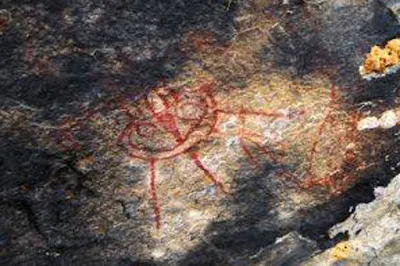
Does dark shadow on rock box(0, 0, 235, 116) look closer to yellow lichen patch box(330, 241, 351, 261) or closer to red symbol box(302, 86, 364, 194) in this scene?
red symbol box(302, 86, 364, 194)

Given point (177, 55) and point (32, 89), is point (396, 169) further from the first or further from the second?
point (32, 89)

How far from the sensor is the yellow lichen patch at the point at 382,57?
239 cm

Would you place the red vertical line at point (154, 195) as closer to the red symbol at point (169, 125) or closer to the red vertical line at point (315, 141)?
the red symbol at point (169, 125)

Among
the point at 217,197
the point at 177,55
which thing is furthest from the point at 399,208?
the point at 177,55

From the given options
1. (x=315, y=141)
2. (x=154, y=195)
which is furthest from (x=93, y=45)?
(x=315, y=141)

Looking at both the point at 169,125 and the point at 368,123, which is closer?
the point at 169,125

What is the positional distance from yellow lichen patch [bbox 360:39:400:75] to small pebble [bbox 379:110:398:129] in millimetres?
219

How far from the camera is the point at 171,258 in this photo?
99.2 inches

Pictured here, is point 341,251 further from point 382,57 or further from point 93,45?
point 93,45

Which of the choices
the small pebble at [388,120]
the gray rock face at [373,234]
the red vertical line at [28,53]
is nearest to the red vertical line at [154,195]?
the red vertical line at [28,53]

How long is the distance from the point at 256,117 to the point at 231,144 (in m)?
0.14

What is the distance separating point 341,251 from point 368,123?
2.24 ft

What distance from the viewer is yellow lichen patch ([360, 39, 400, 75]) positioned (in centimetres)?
239

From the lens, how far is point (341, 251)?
2.87m
